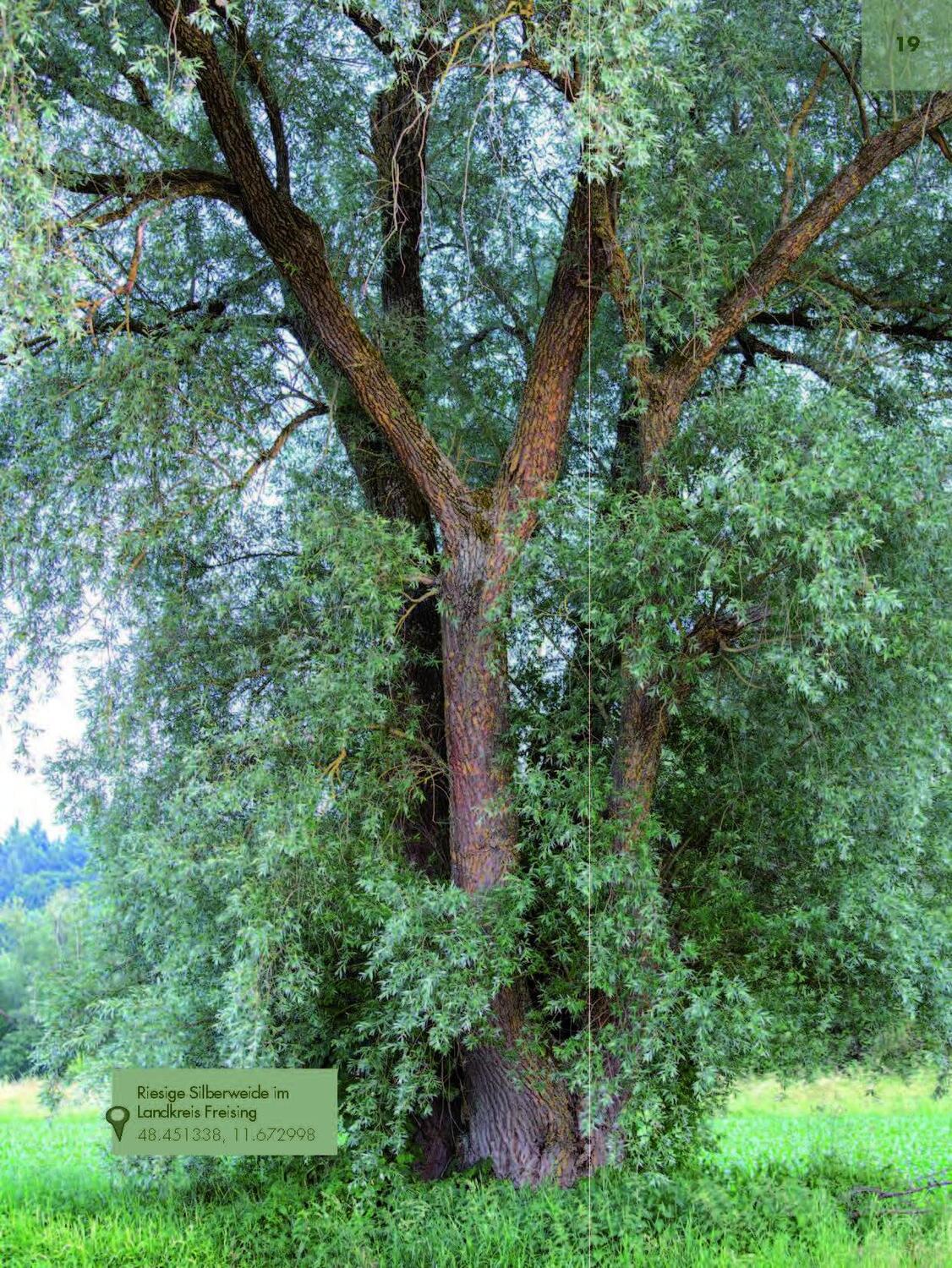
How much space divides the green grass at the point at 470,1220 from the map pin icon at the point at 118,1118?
11 cm

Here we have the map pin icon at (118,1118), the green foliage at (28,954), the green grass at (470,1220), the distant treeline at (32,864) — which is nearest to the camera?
the green grass at (470,1220)

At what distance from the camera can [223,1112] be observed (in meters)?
4.80

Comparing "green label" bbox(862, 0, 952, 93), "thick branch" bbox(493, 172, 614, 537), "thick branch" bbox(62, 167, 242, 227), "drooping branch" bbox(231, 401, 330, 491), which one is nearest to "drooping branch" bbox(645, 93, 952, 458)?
"green label" bbox(862, 0, 952, 93)

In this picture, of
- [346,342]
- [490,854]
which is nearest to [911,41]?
[346,342]

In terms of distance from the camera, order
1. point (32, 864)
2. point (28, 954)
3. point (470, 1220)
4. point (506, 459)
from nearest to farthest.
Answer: point (470, 1220), point (506, 459), point (28, 954), point (32, 864)

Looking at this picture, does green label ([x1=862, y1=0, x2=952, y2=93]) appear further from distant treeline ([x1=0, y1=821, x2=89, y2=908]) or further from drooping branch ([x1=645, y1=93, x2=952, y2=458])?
distant treeline ([x1=0, y1=821, x2=89, y2=908])

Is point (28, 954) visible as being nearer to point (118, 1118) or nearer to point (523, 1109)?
point (118, 1118)

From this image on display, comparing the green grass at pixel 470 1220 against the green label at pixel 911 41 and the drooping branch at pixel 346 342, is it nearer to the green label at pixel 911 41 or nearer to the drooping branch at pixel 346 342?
the drooping branch at pixel 346 342

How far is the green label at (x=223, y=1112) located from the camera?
4.76 m

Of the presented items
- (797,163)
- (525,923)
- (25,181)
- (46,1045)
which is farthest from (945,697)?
(46,1045)

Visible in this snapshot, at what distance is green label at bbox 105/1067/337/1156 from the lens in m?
4.76

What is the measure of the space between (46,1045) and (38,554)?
211 cm

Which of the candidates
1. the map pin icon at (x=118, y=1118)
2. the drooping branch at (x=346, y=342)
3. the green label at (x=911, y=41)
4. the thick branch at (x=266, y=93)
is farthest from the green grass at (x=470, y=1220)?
the green label at (x=911, y=41)

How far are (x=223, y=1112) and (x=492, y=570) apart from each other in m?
2.48
